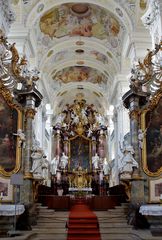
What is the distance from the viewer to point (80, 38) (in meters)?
22.8

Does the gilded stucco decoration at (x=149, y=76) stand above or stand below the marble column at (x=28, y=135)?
above

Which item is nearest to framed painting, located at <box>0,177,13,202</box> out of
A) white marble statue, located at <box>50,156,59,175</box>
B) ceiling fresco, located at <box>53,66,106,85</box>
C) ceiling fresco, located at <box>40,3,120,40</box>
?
ceiling fresco, located at <box>40,3,120,40</box>

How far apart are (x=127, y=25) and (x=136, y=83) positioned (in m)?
6.35

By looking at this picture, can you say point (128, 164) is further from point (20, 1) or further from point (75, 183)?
point (75, 183)

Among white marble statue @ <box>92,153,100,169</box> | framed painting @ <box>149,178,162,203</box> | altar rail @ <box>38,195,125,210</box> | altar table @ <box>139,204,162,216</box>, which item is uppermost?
white marble statue @ <box>92,153,100,169</box>

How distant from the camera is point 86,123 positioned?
32.5 metres

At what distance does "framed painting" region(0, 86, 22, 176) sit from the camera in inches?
468

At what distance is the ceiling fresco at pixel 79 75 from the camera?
2817cm

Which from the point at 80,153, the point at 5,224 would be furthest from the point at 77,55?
the point at 5,224

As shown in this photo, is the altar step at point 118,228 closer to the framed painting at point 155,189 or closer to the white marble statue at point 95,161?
the framed painting at point 155,189

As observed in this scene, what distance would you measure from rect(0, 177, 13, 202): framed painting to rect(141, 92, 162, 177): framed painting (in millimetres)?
4613

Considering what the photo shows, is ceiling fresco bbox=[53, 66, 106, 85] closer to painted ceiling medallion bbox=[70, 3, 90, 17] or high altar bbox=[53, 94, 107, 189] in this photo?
high altar bbox=[53, 94, 107, 189]

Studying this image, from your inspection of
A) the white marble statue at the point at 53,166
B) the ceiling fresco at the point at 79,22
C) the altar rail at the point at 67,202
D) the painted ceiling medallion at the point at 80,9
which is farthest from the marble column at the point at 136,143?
the white marble statue at the point at 53,166

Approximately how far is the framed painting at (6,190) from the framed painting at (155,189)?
4.70m
